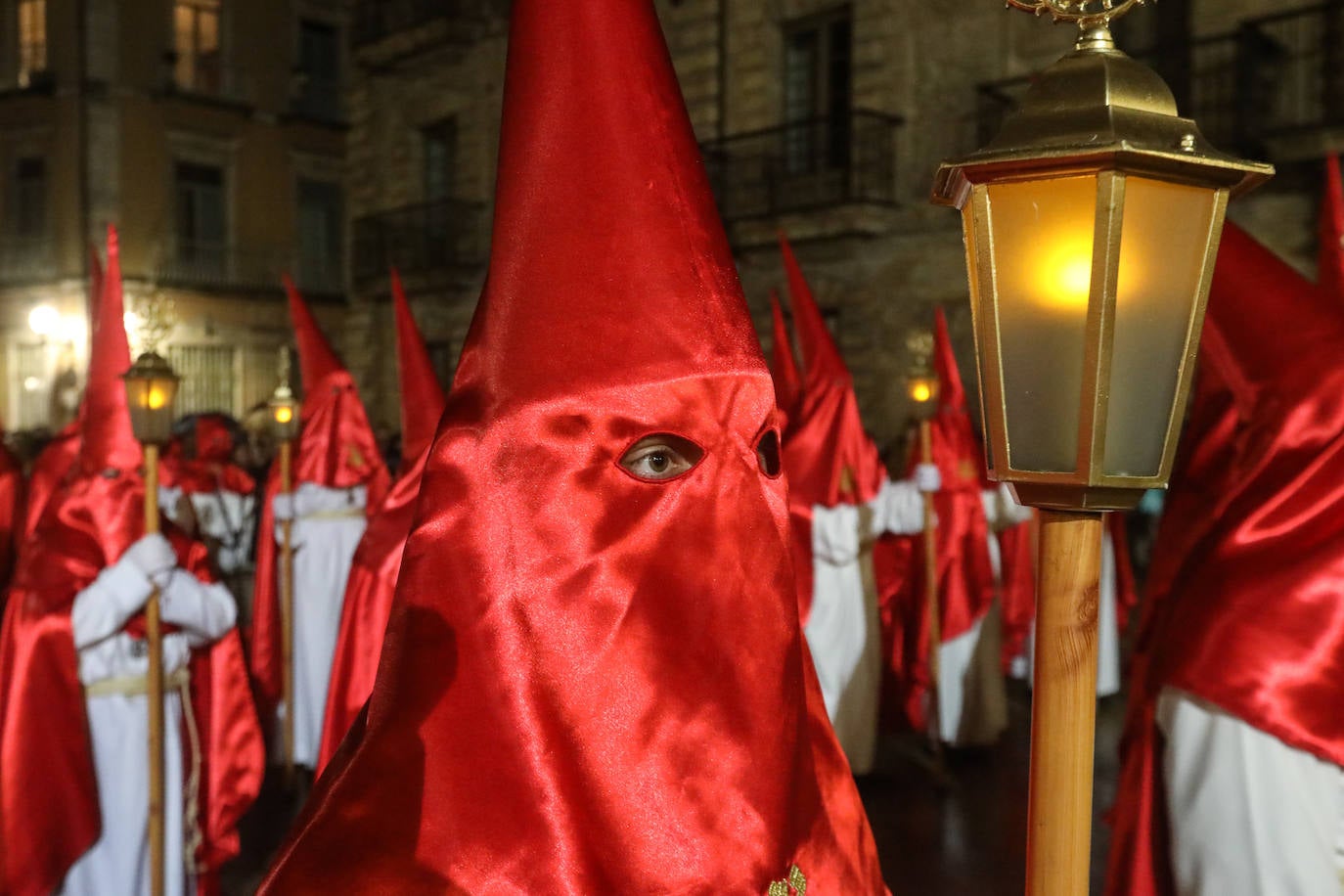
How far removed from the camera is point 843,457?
7.39 m

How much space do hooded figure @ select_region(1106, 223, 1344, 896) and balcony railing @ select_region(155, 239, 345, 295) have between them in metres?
26.3

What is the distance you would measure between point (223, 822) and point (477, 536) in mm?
3723

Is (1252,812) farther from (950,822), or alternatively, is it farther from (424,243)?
(424,243)

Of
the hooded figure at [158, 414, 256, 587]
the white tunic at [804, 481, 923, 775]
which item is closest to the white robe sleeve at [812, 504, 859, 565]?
the white tunic at [804, 481, 923, 775]

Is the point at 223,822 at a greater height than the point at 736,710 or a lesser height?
lesser

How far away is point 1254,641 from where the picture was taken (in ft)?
8.81

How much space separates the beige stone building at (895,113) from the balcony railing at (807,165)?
0.07 ft

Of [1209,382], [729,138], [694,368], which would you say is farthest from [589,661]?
[729,138]

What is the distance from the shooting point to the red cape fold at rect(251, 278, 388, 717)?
798 cm

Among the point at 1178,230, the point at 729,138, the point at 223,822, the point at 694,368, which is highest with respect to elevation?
the point at 729,138

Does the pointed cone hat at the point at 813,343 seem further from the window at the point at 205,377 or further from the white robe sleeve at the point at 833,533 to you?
the window at the point at 205,377

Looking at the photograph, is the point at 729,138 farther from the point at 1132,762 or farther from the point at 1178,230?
the point at 1178,230

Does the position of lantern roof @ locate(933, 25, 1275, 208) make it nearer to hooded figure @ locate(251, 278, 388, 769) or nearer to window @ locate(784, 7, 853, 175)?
hooded figure @ locate(251, 278, 388, 769)

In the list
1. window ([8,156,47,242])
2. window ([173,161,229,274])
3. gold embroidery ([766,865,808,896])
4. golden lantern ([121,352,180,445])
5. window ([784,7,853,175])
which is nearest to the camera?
gold embroidery ([766,865,808,896])
